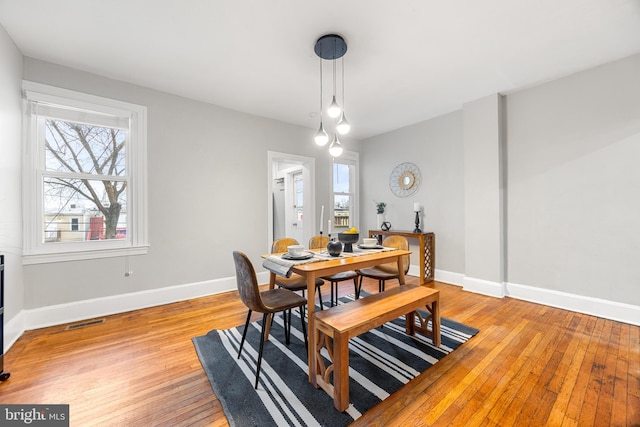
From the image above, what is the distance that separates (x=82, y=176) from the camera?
2.78 meters

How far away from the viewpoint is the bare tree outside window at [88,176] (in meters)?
2.66

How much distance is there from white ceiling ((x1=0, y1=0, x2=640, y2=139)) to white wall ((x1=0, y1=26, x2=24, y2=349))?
0.90 ft

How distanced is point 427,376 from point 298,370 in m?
0.92

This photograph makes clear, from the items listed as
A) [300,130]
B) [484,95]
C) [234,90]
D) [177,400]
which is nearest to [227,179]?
[234,90]

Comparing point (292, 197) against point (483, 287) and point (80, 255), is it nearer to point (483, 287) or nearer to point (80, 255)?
point (80, 255)

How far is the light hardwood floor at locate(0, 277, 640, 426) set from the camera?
4.78 ft

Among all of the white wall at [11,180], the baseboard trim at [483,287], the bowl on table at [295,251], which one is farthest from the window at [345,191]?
the white wall at [11,180]

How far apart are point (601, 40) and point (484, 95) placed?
1.15 metres

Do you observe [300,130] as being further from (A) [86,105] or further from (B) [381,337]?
(B) [381,337]

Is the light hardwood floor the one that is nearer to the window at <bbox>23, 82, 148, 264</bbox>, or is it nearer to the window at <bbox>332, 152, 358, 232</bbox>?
the window at <bbox>23, 82, 148, 264</bbox>

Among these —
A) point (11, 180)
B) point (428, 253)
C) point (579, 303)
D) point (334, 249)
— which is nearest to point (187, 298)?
point (11, 180)

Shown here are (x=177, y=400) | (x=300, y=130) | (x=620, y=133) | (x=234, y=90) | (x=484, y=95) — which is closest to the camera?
(x=177, y=400)

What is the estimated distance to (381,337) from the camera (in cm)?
235

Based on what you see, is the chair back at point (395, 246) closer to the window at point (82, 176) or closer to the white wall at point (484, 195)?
the white wall at point (484, 195)
